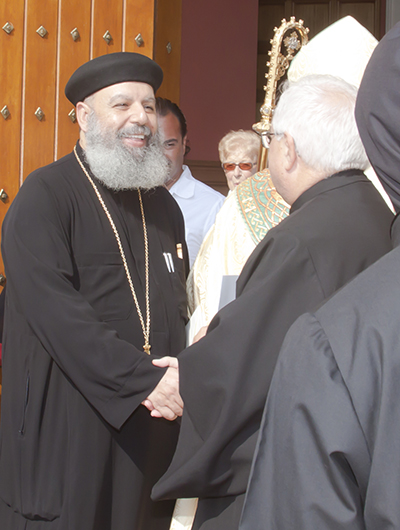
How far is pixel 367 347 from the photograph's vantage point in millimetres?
826

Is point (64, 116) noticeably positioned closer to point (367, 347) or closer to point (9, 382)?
point (9, 382)

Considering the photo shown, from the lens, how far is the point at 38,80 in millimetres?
3174

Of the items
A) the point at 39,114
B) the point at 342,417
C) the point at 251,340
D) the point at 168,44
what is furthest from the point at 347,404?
the point at 168,44

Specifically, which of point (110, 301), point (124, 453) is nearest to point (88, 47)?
point (110, 301)

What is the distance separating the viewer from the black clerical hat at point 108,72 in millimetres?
2367

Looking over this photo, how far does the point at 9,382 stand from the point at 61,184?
28.6 inches

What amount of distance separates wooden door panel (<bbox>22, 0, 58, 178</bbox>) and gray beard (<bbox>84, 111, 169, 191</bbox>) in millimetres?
870

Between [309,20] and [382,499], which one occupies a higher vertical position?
[309,20]

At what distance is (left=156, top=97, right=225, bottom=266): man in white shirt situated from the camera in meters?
3.53

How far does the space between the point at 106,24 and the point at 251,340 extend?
233cm

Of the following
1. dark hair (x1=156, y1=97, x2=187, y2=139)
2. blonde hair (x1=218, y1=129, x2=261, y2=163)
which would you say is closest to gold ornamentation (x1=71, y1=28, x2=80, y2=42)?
dark hair (x1=156, y1=97, x2=187, y2=139)

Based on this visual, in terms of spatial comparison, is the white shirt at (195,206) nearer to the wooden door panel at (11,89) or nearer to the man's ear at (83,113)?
the wooden door panel at (11,89)

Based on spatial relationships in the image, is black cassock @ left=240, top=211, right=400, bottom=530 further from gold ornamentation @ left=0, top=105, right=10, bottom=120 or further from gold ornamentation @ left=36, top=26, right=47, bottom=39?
gold ornamentation @ left=36, top=26, right=47, bottom=39

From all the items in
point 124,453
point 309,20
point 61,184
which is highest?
point 309,20
